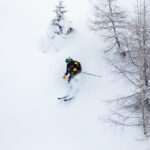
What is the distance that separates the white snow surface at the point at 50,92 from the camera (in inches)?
373

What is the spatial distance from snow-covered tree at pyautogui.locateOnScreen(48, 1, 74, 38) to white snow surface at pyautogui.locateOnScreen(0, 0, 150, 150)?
0.67m

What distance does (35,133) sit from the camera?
1002 cm

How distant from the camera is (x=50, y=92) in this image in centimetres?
1159

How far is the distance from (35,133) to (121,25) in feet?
31.4

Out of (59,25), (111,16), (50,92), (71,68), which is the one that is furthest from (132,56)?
(59,25)

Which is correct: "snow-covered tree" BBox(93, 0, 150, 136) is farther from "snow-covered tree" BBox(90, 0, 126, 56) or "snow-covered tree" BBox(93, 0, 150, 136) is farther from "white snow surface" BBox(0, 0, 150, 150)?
"white snow surface" BBox(0, 0, 150, 150)

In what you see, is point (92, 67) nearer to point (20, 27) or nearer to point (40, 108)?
point (40, 108)

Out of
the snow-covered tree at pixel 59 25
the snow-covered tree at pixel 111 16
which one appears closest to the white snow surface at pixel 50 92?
the snow-covered tree at pixel 59 25

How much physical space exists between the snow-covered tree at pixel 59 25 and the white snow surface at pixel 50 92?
669 millimetres

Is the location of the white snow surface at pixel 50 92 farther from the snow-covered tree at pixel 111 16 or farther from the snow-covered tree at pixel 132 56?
the snow-covered tree at pixel 111 16

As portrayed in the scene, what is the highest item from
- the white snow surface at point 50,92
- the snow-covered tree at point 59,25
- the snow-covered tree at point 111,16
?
the snow-covered tree at point 59,25

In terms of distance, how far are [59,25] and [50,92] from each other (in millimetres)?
5514

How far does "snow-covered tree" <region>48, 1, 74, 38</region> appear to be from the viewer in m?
12.0

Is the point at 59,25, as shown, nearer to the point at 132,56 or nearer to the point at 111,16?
the point at 111,16
